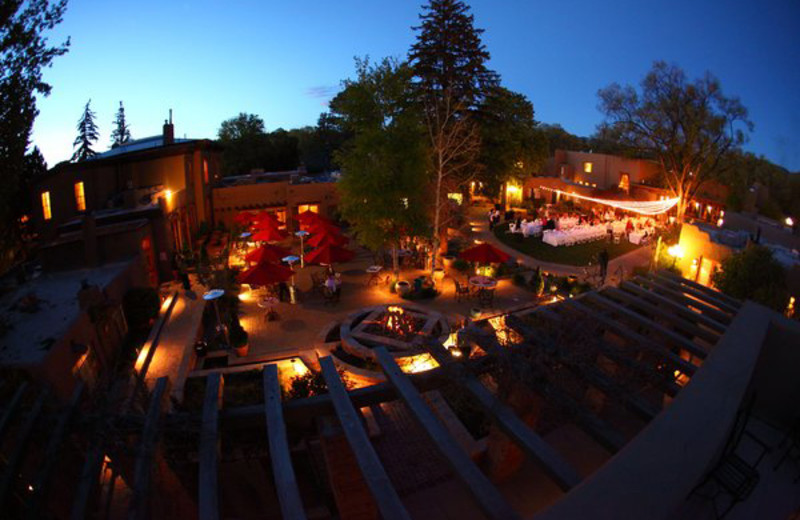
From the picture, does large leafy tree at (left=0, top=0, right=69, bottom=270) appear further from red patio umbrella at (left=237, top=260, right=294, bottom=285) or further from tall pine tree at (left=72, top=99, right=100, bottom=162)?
tall pine tree at (left=72, top=99, right=100, bottom=162)

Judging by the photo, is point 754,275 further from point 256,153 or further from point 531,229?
point 256,153

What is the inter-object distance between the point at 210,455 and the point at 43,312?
10672mm

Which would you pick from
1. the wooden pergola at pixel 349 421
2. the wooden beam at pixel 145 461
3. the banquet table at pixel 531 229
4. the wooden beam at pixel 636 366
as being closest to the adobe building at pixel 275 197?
the banquet table at pixel 531 229

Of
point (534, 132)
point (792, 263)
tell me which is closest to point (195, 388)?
point (792, 263)

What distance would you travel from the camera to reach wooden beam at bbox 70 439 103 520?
2.92 metres

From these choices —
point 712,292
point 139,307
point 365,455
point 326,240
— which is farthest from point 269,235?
point 365,455

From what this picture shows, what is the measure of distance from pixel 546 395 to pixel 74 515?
356 cm

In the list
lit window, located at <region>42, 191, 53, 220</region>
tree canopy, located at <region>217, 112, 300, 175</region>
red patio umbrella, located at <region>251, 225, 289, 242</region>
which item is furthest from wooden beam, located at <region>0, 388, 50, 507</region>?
tree canopy, located at <region>217, 112, 300, 175</region>

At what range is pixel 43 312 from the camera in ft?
35.9

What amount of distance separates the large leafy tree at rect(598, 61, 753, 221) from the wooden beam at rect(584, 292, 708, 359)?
1073 inches

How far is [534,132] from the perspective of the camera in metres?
30.9

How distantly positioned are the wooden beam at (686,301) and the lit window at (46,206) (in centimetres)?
2116

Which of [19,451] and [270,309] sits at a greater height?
[19,451]

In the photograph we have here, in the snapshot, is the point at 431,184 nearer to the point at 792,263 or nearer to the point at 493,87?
the point at 493,87
